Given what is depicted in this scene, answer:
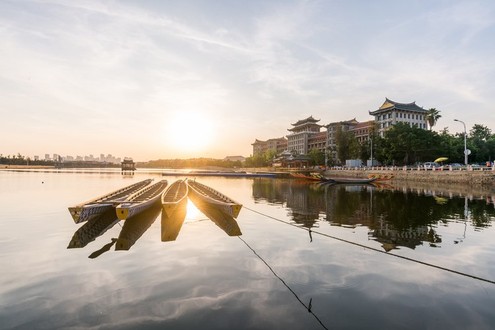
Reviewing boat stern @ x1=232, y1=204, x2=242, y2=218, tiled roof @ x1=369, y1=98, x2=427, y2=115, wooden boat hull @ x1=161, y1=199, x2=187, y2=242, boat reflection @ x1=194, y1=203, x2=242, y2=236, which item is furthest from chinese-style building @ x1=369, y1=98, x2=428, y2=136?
boat stern @ x1=232, y1=204, x2=242, y2=218

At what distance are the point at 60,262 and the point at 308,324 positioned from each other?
8.47m

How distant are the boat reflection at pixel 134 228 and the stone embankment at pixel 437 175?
157 ft

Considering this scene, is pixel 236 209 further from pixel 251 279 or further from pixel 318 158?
pixel 318 158

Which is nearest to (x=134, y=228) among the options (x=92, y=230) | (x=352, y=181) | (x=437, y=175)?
(x=92, y=230)

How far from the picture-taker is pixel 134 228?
14.6 metres

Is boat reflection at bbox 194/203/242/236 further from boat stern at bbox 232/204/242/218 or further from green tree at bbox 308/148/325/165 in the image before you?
green tree at bbox 308/148/325/165

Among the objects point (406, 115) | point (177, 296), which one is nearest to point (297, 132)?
point (406, 115)

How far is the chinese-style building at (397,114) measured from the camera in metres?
99.5

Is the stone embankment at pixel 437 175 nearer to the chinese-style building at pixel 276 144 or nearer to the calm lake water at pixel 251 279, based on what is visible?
the calm lake water at pixel 251 279

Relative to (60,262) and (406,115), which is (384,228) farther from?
(406,115)

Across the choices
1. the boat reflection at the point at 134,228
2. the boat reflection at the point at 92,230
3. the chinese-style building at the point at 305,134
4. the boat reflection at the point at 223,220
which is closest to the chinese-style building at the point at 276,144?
the chinese-style building at the point at 305,134

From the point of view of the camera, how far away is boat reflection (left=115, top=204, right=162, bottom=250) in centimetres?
1202

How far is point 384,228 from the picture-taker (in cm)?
1547

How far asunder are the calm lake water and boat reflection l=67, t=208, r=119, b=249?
0.28 meters
